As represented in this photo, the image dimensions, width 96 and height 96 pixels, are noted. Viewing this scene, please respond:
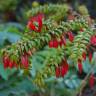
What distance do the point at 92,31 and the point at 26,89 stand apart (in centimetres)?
94

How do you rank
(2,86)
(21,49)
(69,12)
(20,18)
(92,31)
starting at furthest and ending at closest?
1. (20,18)
2. (2,86)
3. (69,12)
4. (92,31)
5. (21,49)

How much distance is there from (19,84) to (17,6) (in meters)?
2.83

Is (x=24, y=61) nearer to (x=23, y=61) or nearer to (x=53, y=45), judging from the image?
(x=23, y=61)

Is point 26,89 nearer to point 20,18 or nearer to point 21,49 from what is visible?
point 21,49

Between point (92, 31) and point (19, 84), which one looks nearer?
point (92, 31)

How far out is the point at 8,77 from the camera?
2.42 m

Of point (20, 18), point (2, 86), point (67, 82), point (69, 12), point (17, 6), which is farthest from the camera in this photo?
point (17, 6)

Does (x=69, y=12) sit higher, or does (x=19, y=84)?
(x=69, y=12)

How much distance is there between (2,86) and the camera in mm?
2375

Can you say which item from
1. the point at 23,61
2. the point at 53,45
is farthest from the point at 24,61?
the point at 53,45

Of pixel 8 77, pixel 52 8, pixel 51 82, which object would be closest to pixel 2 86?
pixel 8 77

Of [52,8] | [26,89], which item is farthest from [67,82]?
[52,8]

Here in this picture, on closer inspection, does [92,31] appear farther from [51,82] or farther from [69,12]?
[51,82]

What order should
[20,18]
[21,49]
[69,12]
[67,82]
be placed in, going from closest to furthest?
1. [21,49]
2. [69,12]
3. [67,82]
4. [20,18]
